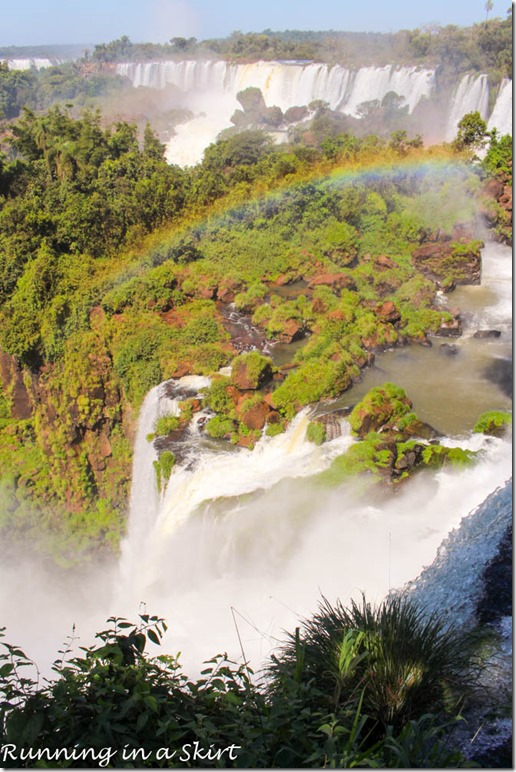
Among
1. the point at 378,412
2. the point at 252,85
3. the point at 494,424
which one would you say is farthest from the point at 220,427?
the point at 252,85

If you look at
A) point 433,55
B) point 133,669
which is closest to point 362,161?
point 433,55

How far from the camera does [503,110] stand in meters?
14.1

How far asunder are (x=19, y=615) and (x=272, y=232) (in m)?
6.93

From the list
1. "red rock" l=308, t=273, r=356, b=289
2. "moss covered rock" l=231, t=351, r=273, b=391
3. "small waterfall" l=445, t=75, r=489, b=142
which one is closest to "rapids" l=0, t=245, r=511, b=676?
"moss covered rock" l=231, t=351, r=273, b=391

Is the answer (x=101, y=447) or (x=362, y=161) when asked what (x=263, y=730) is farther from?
(x=362, y=161)

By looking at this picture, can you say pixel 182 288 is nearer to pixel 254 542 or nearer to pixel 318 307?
pixel 318 307

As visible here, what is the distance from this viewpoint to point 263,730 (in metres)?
2.09

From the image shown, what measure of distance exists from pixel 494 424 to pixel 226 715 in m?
4.85

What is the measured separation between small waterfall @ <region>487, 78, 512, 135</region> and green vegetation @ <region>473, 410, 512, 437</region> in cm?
942

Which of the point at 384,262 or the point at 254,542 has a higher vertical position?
the point at 384,262

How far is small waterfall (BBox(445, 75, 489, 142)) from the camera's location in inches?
583

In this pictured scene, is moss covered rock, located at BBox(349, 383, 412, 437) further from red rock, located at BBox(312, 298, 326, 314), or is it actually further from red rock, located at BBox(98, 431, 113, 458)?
red rock, located at BBox(98, 431, 113, 458)

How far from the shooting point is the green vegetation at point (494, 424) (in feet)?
20.8

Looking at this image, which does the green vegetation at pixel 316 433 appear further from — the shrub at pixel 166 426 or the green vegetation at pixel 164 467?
the shrub at pixel 166 426
